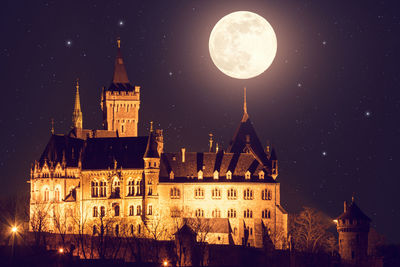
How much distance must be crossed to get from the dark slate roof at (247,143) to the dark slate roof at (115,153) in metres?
13.0

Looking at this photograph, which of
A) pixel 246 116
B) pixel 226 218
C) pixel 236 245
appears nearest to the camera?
pixel 236 245

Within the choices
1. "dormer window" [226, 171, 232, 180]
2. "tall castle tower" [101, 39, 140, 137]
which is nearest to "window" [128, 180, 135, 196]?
"dormer window" [226, 171, 232, 180]

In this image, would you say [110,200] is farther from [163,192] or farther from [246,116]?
[246,116]

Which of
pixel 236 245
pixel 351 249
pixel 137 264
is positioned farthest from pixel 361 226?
pixel 137 264

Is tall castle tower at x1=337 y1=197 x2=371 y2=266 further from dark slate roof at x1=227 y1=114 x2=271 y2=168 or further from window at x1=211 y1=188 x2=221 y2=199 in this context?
window at x1=211 y1=188 x2=221 y2=199

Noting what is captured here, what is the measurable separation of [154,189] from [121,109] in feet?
87.6

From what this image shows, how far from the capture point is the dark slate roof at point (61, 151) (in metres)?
177

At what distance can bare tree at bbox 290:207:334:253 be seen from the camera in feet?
553

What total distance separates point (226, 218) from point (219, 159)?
880 centimetres

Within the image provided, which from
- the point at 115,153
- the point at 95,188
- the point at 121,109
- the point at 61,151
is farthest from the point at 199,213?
the point at 121,109

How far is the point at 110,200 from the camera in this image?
175m

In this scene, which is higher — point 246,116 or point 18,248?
point 246,116

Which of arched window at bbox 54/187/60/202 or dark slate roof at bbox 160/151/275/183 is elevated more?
dark slate roof at bbox 160/151/275/183

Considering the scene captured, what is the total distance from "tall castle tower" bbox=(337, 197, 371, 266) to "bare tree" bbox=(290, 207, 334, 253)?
2877mm
